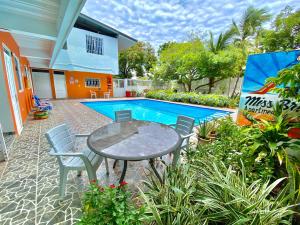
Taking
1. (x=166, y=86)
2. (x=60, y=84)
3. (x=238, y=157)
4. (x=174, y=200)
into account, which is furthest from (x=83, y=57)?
(x=174, y=200)

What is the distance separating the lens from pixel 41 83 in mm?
12109

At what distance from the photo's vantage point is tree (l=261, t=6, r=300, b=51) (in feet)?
24.7

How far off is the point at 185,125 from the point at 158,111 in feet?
24.1

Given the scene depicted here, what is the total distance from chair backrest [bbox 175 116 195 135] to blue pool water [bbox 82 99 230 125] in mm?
4299

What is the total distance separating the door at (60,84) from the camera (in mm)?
12641

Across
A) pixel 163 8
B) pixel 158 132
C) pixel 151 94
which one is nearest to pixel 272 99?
pixel 158 132

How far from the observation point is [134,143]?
6.18 feet

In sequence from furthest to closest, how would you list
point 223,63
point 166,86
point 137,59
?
point 137,59 → point 166,86 → point 223,63

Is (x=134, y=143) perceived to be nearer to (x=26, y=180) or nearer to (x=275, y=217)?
Answer: (x=275, y=217)

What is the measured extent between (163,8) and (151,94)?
7.53 m

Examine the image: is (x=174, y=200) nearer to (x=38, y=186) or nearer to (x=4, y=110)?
(x=38, y=186)

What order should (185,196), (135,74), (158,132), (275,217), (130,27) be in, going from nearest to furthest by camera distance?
(275,217) < (185,196) < (158,132) < (130,27) < (135,74)

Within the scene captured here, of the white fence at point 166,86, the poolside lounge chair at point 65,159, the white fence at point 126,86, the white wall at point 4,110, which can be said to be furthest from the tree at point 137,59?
the poolside lounge chair at point 65,159

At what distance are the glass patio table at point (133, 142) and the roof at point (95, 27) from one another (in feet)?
41.7
